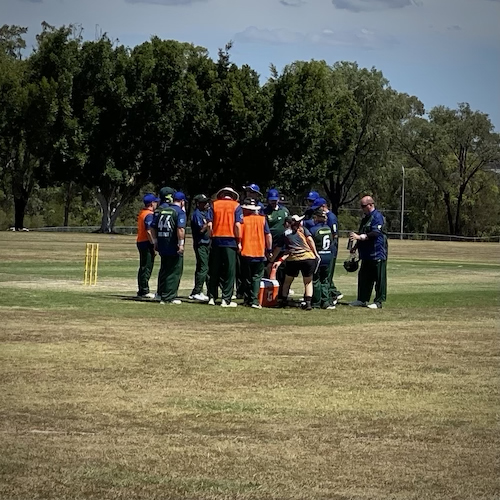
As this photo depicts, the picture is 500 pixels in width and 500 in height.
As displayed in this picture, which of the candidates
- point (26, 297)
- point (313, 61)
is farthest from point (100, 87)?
point (26, 297)

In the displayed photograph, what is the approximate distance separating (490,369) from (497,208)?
318 feet

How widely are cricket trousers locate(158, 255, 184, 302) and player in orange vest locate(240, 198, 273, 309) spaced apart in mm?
1137

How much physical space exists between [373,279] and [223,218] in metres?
3.16

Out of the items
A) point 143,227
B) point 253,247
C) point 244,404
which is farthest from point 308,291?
point 244,404

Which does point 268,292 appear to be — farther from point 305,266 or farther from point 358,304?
point 358,304

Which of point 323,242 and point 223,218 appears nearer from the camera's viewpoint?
point 223,218

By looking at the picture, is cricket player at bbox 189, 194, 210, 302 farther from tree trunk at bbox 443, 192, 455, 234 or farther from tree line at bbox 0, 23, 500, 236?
tree trunk at bbox 443, 192, 455, 234

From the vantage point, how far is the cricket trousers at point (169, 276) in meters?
20.5

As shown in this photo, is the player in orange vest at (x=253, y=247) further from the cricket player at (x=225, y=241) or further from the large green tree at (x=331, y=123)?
the large green tree at (x=331, y=123)

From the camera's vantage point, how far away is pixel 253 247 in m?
20.3

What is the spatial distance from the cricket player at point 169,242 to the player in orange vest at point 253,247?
42.3 inches

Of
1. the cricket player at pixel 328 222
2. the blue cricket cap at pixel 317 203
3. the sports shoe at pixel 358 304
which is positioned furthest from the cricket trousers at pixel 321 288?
the blue cricket cap at pixel 317 203

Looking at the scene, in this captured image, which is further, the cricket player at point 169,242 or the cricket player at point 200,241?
the cricket player at point 200,241

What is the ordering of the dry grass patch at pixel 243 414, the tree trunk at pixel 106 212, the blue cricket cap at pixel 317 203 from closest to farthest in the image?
the dry grass patch at pixel 243 414 → the blue cricket cap at pixel 317 203 → the tree trunk at pixel 106 212
